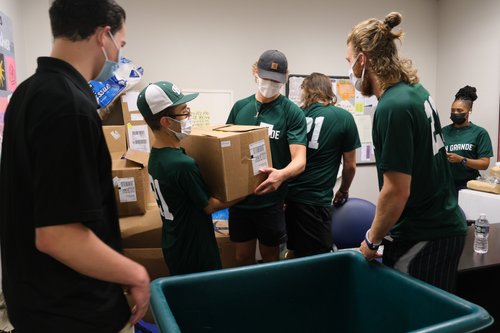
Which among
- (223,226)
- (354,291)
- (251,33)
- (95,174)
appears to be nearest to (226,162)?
(354,291)

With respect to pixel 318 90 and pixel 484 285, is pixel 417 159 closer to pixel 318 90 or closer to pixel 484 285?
pixel 484 285

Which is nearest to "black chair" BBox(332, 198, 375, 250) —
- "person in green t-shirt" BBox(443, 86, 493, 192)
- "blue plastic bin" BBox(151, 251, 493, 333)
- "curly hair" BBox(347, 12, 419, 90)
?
"person in green t-shirt" BBox(443, 86, 493, 192)

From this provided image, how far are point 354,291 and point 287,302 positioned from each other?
0.25 m

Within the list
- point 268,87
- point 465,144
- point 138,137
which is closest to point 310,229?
point 268,87

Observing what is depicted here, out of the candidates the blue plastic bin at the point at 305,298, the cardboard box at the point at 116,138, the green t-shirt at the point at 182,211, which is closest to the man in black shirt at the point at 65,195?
the blue plastic bin at the point at 305,298

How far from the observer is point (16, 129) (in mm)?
844

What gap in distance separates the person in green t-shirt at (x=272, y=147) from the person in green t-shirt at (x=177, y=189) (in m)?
0.53

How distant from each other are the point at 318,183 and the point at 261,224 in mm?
478

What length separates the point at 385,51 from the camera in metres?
1.43

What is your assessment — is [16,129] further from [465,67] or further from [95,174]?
[465,67]

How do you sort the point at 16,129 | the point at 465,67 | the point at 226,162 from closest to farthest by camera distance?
the point at 16,129 < the point at 226,162 < the point at 465,67

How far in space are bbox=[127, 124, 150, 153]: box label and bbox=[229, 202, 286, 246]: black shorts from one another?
114 centimetres

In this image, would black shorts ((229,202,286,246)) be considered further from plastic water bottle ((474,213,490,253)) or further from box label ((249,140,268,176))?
plastic water bottle ((474,213,490,253))

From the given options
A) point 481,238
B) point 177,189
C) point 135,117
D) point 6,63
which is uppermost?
point 6,63
